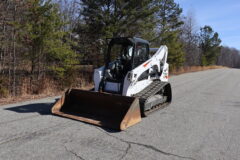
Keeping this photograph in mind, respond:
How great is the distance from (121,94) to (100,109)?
27.9 inches

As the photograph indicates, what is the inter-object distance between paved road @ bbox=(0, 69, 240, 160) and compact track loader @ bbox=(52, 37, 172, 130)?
0.31 m

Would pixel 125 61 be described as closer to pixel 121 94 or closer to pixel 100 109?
pixel 121 94

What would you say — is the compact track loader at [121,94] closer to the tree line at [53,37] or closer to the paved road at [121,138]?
the paved road at [121,138]

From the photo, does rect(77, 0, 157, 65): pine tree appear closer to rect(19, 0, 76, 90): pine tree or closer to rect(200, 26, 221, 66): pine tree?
rect(19, 0, 76, 90): pine tree

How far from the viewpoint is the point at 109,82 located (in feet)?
18.8

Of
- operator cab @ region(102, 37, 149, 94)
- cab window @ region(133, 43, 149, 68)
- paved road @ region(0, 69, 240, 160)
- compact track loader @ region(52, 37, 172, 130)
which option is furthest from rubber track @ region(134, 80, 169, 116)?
cab window @ region(133, 43, 149, 68)

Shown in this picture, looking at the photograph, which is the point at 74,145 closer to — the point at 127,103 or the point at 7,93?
the point at 127,103

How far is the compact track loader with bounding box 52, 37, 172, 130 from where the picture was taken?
186 inches

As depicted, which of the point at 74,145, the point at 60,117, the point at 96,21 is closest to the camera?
the point at 74,145

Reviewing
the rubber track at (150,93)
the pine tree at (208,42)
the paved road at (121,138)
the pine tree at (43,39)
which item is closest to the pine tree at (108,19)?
the pine tree at (43,39)

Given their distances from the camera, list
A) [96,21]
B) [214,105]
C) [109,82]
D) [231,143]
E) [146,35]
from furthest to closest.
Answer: [146,35]
[96,21]
[214,105]
[109,82]
[231,143]

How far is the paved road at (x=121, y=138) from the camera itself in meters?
3.20

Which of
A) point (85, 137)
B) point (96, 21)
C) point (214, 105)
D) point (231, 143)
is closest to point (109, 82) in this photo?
point (85, 137)

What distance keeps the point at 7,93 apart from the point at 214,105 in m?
7.93
